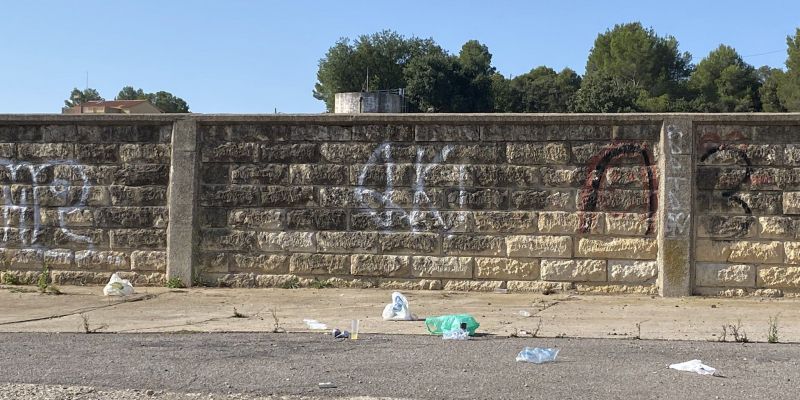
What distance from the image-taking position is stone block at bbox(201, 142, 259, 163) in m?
10.4

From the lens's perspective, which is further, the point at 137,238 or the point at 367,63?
the point at 367,63

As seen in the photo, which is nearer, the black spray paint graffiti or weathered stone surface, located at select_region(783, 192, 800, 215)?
weathered stone surface, located at select_region(783, 192, 800, 215)

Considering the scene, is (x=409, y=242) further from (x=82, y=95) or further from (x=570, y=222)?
(x=82, y=95)

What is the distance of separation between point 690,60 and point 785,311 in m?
68.6

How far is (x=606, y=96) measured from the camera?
57.8m

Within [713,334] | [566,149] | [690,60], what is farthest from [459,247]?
[690,60]

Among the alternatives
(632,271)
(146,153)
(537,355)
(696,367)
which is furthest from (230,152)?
(696,367)

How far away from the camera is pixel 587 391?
533cm

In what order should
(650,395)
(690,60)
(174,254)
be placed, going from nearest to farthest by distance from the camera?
1. (650,395)
2. (174,254)
3. (690,60)

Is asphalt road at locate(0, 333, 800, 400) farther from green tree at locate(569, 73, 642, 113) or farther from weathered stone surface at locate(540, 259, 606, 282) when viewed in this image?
green tree at locate(569, 73, 642, 113)

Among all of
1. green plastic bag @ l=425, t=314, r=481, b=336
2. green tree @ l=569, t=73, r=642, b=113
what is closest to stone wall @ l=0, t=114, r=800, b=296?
green plastic bag @ l=425, t=314, r=481, b=336

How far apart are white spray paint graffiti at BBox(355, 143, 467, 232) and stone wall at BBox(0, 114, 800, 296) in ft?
0.06

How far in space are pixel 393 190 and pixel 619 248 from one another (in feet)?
8.91

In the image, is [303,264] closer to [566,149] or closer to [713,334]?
[566,149]
